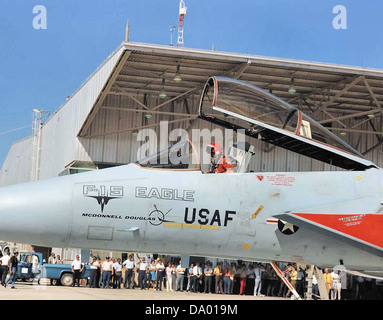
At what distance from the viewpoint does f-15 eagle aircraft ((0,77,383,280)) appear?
27.2 feet

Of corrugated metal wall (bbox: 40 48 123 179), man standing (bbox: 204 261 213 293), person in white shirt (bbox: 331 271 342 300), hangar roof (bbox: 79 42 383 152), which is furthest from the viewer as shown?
corrugated metal wall (bbox: 40 48 123 179)

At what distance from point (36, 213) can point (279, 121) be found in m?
4.07

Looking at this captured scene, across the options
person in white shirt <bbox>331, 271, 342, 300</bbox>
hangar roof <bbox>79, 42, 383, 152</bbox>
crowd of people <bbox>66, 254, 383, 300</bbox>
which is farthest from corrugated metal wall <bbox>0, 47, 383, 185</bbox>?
person in white shirt <bbox>331, 271, 342, 300</bbox>

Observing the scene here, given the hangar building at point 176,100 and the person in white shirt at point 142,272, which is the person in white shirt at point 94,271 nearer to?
the person in white shirt at point 142,272

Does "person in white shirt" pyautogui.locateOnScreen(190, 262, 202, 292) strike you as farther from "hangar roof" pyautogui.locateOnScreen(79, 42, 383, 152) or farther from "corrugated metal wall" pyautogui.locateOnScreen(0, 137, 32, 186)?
"corrugated metal wall" pyautogui.locateOnScreen(0, 137, 32, 186)

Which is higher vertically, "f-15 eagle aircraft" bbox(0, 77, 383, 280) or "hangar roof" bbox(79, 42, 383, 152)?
"hangar roof" bbox(79, 42, 383, 152)

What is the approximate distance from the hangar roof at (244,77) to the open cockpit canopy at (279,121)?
1620 cm

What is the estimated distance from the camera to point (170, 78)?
98.8 ft

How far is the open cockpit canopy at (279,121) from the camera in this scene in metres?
9.49

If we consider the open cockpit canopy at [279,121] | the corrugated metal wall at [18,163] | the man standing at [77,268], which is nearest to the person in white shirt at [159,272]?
the man standing at [77,268]

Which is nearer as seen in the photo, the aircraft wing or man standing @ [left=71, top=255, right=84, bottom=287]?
the aircraft wing

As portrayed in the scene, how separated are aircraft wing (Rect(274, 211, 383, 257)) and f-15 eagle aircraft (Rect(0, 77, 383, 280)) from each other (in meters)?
0.02

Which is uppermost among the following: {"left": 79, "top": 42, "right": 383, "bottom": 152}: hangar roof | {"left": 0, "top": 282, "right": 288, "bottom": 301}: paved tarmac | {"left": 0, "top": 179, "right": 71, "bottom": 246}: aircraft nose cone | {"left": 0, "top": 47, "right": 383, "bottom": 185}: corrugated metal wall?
{"left": 79, "top": 42, "right": 383, "bottom": 152}: hangar roof

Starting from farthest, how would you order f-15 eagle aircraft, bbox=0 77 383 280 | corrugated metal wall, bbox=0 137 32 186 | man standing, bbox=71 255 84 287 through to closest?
corrugated metal wall, bbox=0 137 32 186 → man standing, bbox=71 255 84 287 → f-15 eagle aircraft, bbox=0 77 383 280
